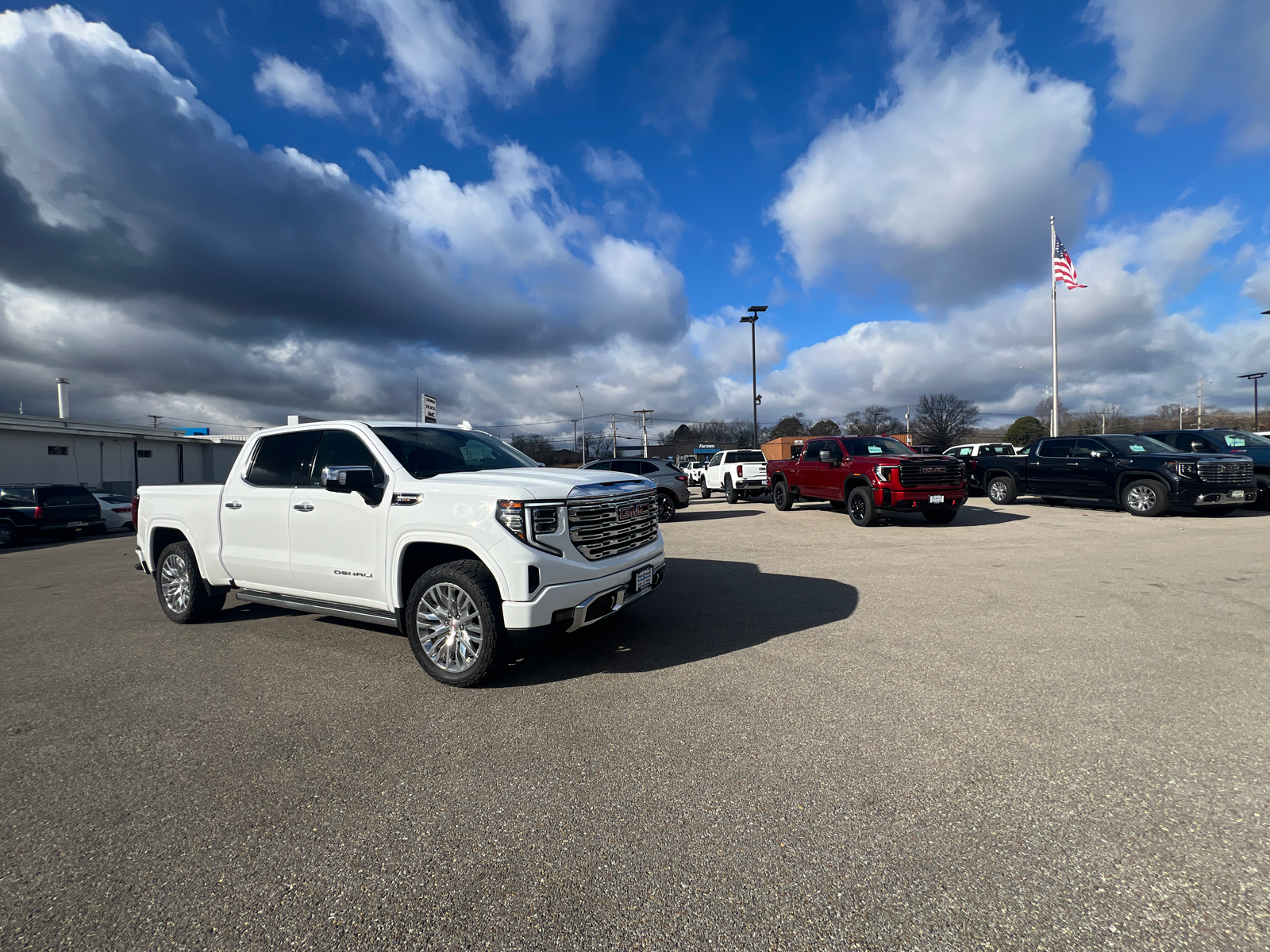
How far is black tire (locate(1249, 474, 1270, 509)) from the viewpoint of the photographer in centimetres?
1370

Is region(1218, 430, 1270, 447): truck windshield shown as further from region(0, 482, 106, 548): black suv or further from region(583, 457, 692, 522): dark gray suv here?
region(0, 482, 106, 548): black suv

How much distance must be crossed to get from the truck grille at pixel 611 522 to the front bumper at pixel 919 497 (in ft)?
27.1

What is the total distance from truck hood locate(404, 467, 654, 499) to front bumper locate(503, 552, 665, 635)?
639mm

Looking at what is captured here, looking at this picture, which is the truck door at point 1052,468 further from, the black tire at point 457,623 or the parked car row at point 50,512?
the parked car row at point 50,512

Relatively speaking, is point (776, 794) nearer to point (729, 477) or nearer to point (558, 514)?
point (558, 514)

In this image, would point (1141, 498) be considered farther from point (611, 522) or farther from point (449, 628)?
point (449, 628)

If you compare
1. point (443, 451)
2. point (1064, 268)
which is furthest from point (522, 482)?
point (1064, 268)

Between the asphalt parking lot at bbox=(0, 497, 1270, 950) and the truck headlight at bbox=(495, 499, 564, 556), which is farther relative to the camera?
the truck headlight at bbox=(495, 499, 564, 556)

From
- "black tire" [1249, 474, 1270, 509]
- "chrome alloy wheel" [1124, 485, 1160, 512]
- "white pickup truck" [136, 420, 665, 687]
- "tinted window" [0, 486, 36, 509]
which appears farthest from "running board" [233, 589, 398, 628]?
"black tire" [1249, 474, 1270, 509]

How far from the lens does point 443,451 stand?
515 centimetres

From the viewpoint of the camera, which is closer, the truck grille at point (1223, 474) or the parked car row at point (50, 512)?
the truck grille at point (1223, 474)

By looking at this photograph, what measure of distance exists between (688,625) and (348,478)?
10.2 ft

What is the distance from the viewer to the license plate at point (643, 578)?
4699mm

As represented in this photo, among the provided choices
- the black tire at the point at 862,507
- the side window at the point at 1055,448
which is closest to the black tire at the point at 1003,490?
the side window at the point at 1055,448
